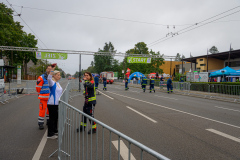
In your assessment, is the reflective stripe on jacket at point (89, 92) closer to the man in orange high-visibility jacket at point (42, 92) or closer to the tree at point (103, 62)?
the man in orange high-visibility jacket at point (42, 92)

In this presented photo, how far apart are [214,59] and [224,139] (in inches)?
1734

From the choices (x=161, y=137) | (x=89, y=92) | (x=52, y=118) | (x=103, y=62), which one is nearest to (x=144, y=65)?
(x=103, y=62)

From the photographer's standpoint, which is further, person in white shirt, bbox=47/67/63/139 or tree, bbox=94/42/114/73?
tree, bbox=94/42/114/73

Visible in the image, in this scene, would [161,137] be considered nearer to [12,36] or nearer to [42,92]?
[42,92]

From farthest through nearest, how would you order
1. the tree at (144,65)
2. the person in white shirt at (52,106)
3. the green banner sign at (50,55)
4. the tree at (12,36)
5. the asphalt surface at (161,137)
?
the tree at (144,65) → the tree at (12,36) → the green banner sign at (50,55) → the person in white shirt at (52,106) → the asphalt surface at (161,137)

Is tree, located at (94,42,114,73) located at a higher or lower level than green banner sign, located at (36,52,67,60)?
higher

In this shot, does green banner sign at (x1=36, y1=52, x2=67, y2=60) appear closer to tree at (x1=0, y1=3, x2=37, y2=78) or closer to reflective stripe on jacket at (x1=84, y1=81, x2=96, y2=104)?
tree at (x1=0, y1=3, x2=37, y2=78)

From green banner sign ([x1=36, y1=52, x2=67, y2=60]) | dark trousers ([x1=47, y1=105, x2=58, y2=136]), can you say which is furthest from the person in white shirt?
green banner sign ([x1=36, y1=52, x2=67, y2=60])

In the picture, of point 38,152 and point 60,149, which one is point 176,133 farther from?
point 38,152

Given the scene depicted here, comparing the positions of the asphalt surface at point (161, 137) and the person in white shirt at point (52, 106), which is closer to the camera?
the asphalt surface at point (161, 137)

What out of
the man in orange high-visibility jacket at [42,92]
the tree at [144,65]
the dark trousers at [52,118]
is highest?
the tree at [144,65]

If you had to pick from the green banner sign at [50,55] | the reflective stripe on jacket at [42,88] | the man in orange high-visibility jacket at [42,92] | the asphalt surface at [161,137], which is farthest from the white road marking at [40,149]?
the green banner sign at [50,55]

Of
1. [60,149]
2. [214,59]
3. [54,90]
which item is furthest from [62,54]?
[214,59]

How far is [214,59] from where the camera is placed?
42.4 m
